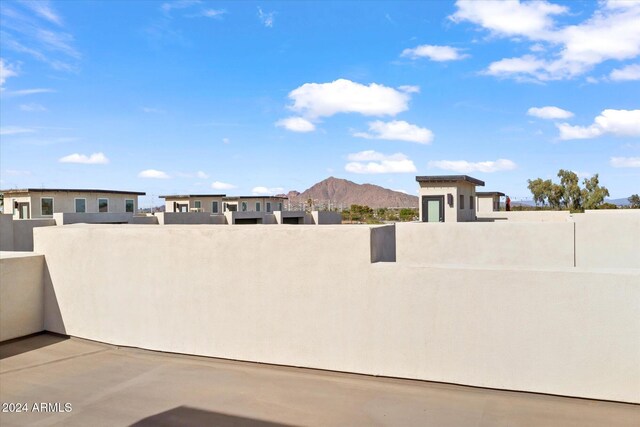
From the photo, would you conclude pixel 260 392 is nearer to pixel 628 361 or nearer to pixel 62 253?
pixel 628 361

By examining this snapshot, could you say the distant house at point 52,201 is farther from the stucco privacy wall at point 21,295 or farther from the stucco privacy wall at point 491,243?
the stucco privacy wall at point 491,243

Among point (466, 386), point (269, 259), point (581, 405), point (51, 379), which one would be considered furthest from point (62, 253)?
point (581, 405)

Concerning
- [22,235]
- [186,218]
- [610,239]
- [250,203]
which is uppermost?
[250,203]

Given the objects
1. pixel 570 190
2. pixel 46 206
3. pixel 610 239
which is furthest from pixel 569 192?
pixel 46 206

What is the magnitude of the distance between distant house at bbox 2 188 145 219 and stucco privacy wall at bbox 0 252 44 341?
2468 cm

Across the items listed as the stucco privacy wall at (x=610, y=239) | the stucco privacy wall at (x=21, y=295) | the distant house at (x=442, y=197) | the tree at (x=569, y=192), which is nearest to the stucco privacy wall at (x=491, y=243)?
the stucco privacy wall at (x=610, y=239)

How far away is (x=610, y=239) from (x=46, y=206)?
33.7 m

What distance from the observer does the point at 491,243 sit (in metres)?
11.6

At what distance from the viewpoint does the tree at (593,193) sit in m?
50.8

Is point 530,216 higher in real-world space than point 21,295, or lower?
higher

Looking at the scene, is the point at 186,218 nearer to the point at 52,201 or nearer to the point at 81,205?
the point at 81,205

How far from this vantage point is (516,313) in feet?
17.8

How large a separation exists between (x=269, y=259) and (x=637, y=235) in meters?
9.37

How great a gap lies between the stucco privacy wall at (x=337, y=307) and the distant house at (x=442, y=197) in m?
13.7
